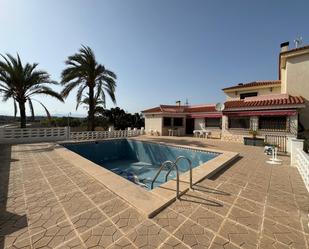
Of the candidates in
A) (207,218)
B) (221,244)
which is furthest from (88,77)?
(221,244)

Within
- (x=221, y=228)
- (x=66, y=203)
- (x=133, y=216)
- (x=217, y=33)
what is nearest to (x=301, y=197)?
(x=221, y=228)

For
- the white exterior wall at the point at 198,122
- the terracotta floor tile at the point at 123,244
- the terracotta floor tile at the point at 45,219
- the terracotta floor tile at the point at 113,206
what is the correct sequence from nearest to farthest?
the terracotta floor tile at the point at 123,244 < the terracotta floor tile at the point at 45,219 < the terracotta floor tile at the point at 113,206 < the white exterior wall at the point at 198,122

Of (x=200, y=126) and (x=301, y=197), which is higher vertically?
(x=200, y=126)

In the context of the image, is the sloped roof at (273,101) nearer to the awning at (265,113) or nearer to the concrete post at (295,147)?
the awning at (265,113)

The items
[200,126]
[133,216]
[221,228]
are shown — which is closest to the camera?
[221,228]

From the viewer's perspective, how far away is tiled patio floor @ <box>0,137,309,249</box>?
332 cm

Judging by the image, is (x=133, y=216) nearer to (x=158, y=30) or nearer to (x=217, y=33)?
(x=158, y=30)

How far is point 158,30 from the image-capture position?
18172 millimetres

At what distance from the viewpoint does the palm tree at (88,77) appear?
62.2ft

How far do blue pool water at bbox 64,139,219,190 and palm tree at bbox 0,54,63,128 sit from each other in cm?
786

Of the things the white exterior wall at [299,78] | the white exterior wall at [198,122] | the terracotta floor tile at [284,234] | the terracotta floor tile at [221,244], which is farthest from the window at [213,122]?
the terracotta floor tile at [221,244]

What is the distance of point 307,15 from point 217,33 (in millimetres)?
7767

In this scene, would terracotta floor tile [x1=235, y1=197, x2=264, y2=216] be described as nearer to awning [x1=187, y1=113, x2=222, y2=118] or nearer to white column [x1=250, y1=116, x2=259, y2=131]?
white column [x1=250, y1=116, x2=259, y2=131]

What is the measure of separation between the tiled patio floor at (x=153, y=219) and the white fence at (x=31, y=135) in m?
12.2
